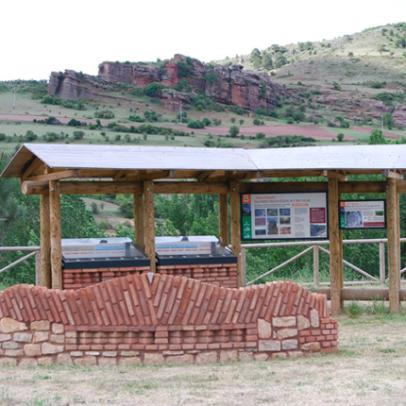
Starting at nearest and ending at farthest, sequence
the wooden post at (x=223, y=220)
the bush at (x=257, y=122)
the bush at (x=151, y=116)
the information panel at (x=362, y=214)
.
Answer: the information panel at (x=362, y=214)
the wooden post at (x=223, y=220)
the bush at (x=151, y=116)
the bush at (x=257, y=122)

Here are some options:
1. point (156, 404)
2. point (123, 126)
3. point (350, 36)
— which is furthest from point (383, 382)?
point (350, 36)

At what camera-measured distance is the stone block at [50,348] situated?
32.6ft

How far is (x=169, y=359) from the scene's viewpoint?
9.98 meters

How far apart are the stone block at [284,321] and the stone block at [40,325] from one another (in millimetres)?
2189

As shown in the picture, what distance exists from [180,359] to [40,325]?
1.38 metres

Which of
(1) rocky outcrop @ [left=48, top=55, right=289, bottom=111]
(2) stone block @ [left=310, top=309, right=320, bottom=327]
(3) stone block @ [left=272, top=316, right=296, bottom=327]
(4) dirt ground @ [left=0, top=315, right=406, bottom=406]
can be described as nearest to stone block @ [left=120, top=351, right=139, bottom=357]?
(4) dirt ground @ [left=0, top=315, right=406, bottom=406]

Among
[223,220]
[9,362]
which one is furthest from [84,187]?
[9,362]

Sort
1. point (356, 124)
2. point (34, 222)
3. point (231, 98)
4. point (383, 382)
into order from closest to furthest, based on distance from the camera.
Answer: point (383, 382) < point (34, 222) < point (356, 124) < point (231, 98)

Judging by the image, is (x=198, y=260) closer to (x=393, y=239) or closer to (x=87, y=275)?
(x=87, y=275)

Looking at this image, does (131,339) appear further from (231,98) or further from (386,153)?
(231,98)

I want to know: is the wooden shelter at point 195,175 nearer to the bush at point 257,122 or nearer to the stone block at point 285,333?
the stone block at point 285,333

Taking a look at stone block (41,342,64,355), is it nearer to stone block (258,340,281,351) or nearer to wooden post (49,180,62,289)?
stone block (258,340,281,351)

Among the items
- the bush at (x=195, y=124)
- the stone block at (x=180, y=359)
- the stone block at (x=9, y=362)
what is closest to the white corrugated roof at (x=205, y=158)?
the stone block at (x=9, y=362)

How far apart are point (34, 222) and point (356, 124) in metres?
58.2
